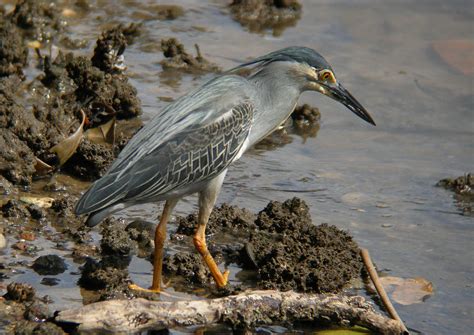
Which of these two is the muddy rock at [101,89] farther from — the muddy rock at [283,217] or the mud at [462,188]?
the mud at [462,188]

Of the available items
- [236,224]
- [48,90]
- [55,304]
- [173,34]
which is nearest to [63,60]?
[48,90]

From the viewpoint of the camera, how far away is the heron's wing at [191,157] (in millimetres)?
5680

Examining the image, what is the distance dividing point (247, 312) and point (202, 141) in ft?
4.01

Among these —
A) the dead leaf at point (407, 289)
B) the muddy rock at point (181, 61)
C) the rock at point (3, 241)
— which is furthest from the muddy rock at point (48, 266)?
the muddy rock at point (181, 61)

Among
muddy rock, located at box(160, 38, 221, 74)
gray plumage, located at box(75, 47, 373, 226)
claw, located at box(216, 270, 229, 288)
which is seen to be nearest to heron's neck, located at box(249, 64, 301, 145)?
gray plumage, located at box(75, 47, 373, 226)

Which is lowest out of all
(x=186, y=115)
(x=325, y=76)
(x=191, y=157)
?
(x=191, y=157)

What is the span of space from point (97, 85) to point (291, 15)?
3521 millimetres

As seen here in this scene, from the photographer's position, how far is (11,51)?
8289 mm

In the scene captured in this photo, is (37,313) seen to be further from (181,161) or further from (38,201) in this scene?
(38,201)

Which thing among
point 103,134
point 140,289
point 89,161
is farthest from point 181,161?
point 103,134

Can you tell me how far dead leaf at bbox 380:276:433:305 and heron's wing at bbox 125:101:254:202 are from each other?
1.16 m

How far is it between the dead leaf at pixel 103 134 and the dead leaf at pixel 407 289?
8.15 ft

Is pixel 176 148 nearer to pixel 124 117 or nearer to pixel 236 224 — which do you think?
pixel 236 224

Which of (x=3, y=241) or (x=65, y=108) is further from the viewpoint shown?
(x=65, y=108)
